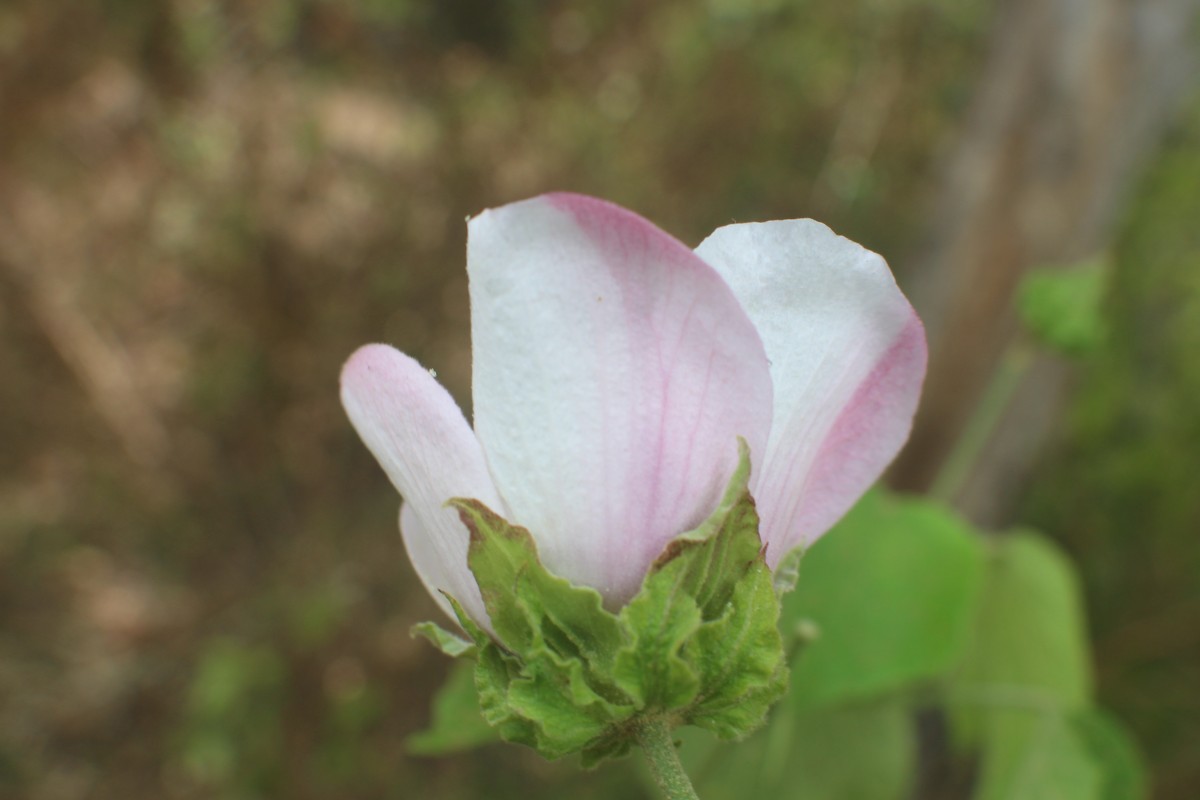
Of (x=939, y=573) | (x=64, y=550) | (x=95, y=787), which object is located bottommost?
(x=95, y=787)

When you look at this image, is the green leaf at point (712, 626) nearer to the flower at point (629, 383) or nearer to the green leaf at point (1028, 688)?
the flower at point (629, 383)

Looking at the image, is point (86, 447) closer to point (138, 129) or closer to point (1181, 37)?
point (138, 129)

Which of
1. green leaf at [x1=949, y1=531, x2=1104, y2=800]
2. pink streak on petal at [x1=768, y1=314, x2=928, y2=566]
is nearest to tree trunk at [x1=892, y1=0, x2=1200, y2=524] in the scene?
green leaf at [x1=949, y1=531, x2=1104, y2=800]

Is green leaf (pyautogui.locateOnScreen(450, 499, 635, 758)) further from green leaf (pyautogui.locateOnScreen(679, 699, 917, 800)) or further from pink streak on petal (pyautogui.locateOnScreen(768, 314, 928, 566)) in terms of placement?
green leaf (pyautogui.locateOnScreen(679, 699, 917, 800))

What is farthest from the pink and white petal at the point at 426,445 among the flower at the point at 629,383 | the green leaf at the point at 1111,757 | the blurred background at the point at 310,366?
the blurred background at the point at 310,366

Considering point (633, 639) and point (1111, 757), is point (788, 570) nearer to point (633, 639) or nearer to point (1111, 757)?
point (633, 639)

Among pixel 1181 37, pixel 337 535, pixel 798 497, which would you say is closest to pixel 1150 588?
pixel 1181 37

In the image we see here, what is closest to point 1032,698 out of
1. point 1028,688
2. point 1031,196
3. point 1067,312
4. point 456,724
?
point 1028,688
